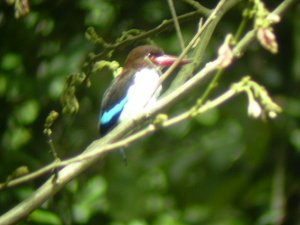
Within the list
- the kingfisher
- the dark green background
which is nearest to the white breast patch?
the kingfisher

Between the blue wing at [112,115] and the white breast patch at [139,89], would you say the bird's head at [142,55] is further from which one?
the blue wing at [112,115]

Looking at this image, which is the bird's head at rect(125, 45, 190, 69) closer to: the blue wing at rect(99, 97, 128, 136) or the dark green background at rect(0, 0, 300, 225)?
the blue wing at rect(99, 97, 128, 136)

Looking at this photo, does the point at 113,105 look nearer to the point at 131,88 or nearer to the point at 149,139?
the point at 131,88

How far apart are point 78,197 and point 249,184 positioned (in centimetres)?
87

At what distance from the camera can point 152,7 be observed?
4.89m

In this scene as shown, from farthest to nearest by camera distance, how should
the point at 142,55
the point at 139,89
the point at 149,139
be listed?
1. the point at 149,139
2. the point at 142,55
3. the point at 139,89

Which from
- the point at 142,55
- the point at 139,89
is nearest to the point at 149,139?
the point at 142,55

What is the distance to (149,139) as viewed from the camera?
573cm

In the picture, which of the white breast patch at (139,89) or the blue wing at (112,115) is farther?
the blue wing at (112,115)

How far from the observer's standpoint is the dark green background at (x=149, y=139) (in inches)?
190

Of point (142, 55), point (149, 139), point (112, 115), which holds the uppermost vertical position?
point (142, 55)

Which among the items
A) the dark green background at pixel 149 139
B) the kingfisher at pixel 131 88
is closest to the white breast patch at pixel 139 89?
the kingfisher at pixel 131 88

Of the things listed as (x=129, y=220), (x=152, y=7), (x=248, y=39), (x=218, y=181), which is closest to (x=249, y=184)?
(x=218, y=181)

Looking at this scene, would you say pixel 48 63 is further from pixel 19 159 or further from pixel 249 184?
pixel 249 184
